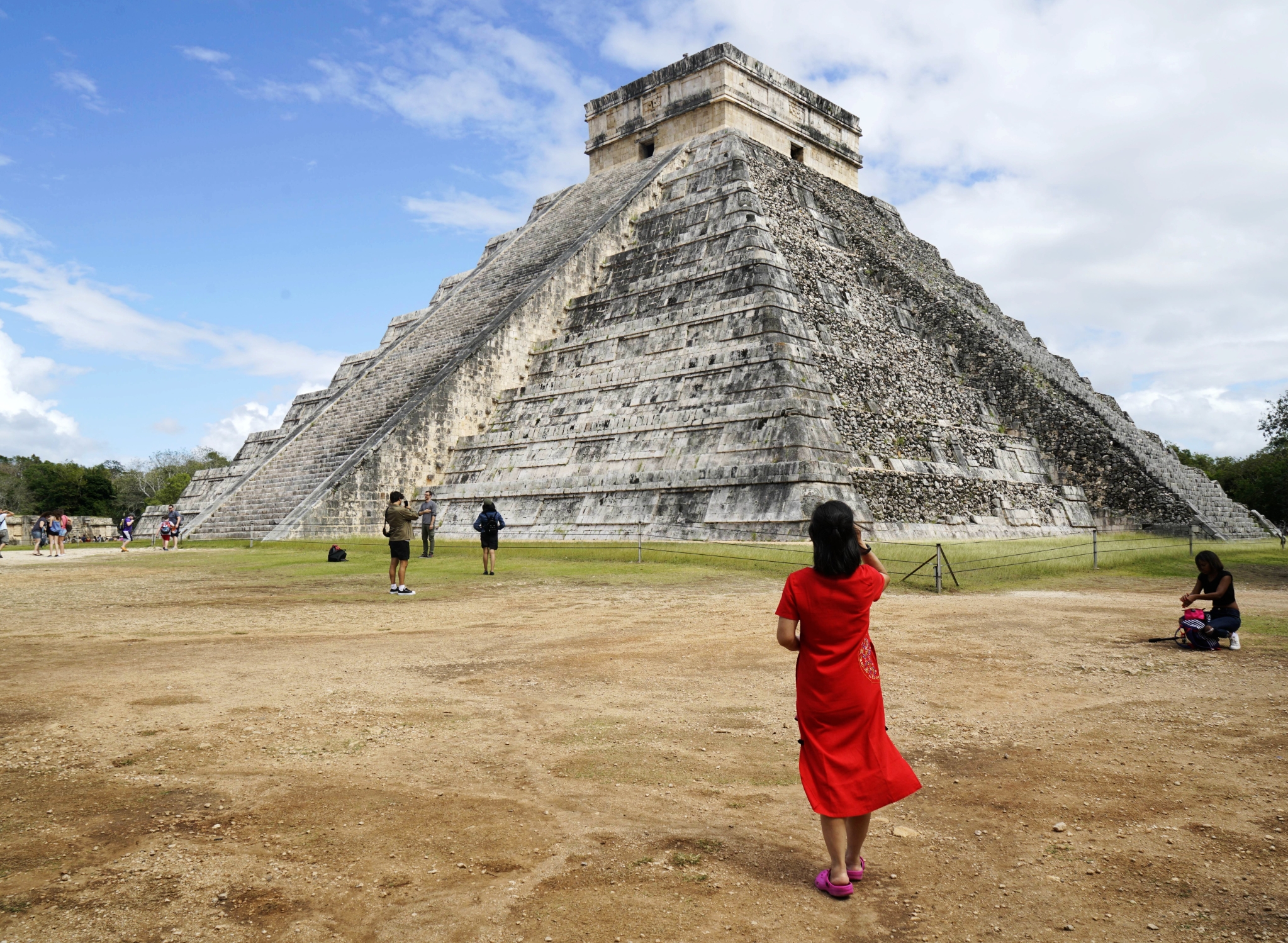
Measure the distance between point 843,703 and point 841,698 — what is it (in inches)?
0.7

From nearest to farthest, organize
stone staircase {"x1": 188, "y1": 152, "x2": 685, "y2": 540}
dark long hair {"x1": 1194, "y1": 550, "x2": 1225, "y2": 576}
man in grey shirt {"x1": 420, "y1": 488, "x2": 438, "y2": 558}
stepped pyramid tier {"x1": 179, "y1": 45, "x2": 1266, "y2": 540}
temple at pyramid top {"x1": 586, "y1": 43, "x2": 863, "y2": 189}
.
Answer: dark long hair {"x1": 1194, "y1": 550, "x2": 1225, "y2": 576}, man in grey shirt {"x1": 420, "y1": 488, "x2": 438, "y2": 558}, stepped pyramid tier {"x1": 179, "y1": 45, "x2": 1266, "y2": 540}, stone staircase {"x1": 188, "y1": 152, "x2": 685, "y2": 540}, temple at pyramid top {"x1": 586, "y1": 43, "x2": 863, "y2": 189}

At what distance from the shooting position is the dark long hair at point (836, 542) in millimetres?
3133

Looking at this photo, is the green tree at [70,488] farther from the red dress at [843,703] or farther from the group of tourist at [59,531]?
the red dress at [843,703]

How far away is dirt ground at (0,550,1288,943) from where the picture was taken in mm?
2818

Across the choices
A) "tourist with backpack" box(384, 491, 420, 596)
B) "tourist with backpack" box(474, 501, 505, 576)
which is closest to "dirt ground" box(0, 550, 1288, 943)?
"tourist with backpack" box(384, 491, 420, 596)

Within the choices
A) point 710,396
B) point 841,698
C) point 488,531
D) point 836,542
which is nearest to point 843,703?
point 841,698

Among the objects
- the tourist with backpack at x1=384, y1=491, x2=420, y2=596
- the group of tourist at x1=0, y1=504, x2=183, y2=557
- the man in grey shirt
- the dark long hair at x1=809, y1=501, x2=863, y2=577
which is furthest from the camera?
the group of tourist at x1=0, y1=504, x2=183, y2=557

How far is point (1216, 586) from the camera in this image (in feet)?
23.7

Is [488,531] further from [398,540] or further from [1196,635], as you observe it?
[1196,635]

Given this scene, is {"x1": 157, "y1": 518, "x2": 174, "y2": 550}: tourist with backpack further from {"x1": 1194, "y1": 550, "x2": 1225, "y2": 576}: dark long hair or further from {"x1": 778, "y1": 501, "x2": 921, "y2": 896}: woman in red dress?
{"x1": 778, "y1": 501, "x2": 921, "y2": 896}: woman in red dress

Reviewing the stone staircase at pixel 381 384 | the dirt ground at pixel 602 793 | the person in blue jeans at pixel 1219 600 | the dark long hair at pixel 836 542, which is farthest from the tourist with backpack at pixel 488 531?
the dark long hair at pixel 836 542

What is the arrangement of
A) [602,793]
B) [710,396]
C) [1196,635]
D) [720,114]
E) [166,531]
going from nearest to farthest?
[602,793] < [1196,635] < [710,396] < [166,531] < [720,114]

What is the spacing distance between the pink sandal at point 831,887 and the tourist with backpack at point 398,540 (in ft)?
27.0

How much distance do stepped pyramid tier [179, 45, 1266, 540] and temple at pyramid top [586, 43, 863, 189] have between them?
3.8 inches
